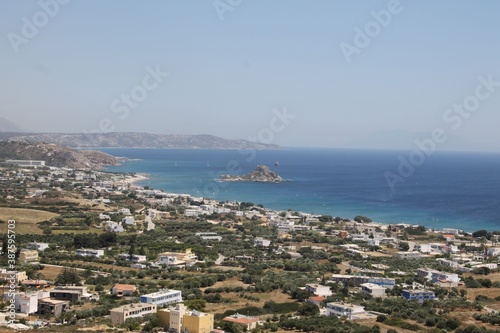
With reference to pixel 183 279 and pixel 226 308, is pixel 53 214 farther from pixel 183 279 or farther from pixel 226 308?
pixel 226 308

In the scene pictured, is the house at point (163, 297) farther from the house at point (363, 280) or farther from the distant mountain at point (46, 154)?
the distant mountain at point (46, 154)

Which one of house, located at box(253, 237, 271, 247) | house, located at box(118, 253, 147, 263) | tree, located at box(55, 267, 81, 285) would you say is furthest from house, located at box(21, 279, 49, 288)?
house, located at box(253, 237, 271, 247)

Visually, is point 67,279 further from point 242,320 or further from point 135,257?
point 242,320

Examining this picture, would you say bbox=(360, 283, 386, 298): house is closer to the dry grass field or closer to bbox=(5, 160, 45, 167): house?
the dry grass field

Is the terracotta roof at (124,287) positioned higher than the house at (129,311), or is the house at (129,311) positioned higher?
the terracotta roof at (124,287)

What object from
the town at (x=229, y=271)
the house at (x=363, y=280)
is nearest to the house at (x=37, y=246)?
the town at (x=229, y=271)

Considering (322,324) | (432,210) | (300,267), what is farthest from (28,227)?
(432,210)
